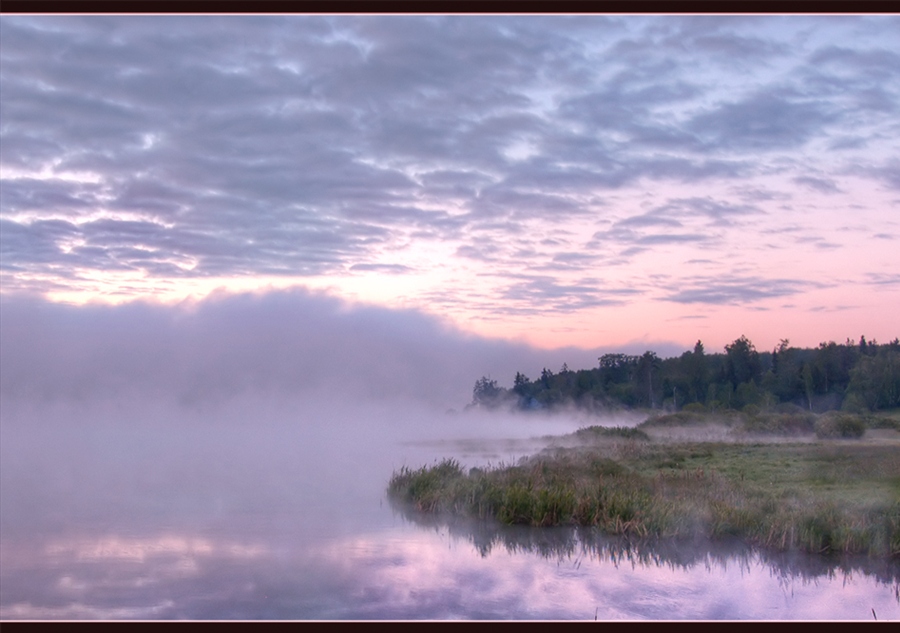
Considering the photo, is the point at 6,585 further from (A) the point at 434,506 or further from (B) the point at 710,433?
(B) the point at 710,433

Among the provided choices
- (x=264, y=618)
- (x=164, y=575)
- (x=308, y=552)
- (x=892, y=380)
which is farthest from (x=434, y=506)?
(x=892, y=380)

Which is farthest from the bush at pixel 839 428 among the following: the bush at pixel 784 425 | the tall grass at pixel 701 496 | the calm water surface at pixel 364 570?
the calm water surface at pixel 364 570

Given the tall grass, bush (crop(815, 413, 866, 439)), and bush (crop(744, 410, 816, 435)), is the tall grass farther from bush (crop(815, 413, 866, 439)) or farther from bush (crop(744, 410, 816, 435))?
bush (crop(744, 410, 816, 435))

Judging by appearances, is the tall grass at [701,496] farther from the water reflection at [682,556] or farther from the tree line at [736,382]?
the tree line at [736,382]

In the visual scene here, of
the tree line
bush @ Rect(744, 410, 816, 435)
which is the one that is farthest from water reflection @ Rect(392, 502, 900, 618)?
the tree line

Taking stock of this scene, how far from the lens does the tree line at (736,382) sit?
86.6 m

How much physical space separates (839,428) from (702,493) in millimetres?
24962

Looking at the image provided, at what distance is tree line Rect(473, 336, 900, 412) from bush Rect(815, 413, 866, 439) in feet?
105

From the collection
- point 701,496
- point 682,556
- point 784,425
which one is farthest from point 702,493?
point 784,425

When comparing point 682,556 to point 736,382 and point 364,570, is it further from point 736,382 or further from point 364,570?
point 736,382

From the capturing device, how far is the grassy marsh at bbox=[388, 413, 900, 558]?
60.8ft

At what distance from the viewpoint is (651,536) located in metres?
19.8

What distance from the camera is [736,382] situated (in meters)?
106

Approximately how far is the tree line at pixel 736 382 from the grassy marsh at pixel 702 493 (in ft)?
155
